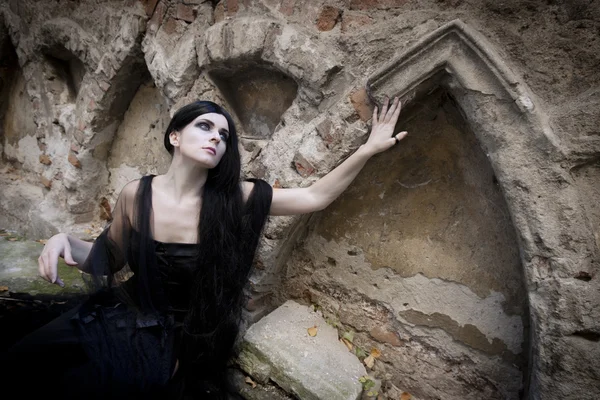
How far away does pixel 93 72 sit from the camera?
330cm

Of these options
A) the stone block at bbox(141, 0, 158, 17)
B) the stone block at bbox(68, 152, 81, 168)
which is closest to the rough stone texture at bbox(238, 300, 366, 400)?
the stone block at bbox(141, 0, 158, 17)

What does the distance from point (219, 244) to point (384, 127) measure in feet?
3.28

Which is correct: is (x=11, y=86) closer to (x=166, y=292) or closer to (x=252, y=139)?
(x=252, y=139)

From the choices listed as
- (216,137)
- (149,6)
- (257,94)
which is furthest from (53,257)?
(149,6)

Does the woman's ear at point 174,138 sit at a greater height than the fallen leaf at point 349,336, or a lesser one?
greater

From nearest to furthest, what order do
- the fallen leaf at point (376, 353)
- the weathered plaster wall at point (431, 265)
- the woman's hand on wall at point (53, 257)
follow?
the woman's hand on wall at point (53, 257), the weathered plaster wall at point (431, 265), the fallen leaf at point (376, 353)

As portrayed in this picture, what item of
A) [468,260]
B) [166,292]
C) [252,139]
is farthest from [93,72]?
[468,260]

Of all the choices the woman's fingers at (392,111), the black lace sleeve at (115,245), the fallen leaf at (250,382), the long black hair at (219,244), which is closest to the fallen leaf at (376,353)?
the fallen leaf at (250,382)

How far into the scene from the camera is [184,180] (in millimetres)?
1701

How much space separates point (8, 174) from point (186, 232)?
4.31 meters

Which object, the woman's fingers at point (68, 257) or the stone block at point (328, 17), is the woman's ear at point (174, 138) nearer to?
the woman's fingers at point (68, 257)

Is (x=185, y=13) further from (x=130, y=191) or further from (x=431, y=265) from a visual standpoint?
(x=431, y=265)

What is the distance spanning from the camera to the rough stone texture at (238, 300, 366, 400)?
5.90ft

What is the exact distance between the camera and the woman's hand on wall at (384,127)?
1.68 metres
